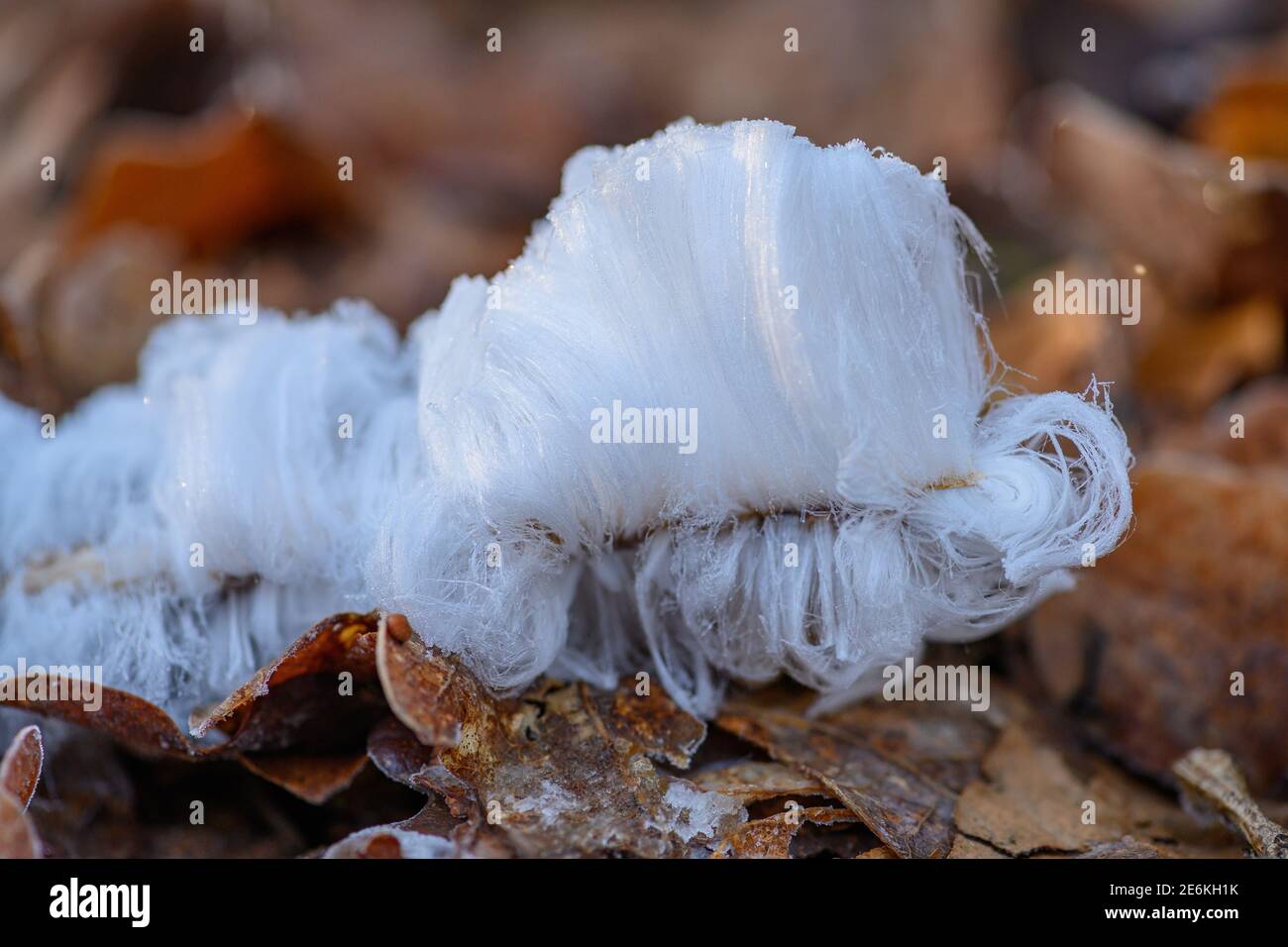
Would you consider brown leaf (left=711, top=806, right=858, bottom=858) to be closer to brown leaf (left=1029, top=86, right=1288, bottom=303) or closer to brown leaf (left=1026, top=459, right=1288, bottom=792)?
brown leaf (left=1026, top=459, right=1288, bottom=792)

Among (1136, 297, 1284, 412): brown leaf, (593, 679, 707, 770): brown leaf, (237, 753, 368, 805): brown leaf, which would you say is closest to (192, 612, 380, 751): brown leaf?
(237, 753, 368, 805): brown leaf

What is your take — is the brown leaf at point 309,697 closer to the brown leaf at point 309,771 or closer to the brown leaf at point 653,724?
the brown leaf at point 309,771

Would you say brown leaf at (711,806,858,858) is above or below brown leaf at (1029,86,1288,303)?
below

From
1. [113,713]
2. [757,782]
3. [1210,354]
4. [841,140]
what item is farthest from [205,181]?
[1210,354]

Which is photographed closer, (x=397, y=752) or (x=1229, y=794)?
(x=397, y=752)

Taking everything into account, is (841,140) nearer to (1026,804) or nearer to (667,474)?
(667,474)
